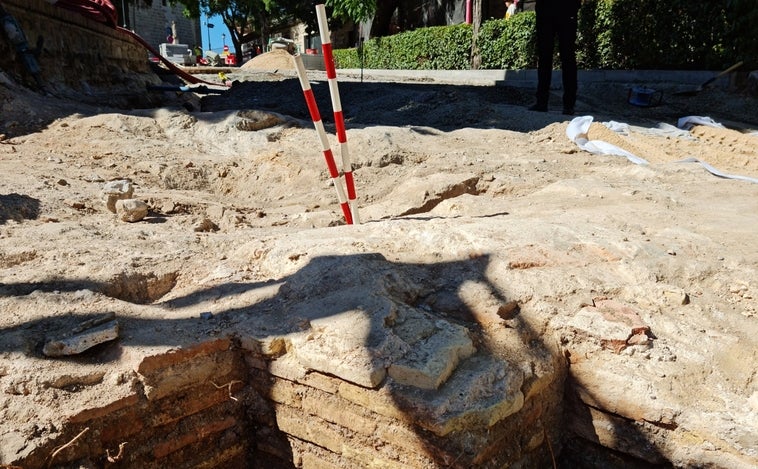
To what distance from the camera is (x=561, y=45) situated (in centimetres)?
699

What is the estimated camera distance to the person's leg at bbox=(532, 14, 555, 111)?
278 inches

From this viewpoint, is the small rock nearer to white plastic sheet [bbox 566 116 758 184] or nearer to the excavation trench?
the excavation trench

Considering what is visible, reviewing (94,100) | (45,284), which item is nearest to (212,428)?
(45,284)

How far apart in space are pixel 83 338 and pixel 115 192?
6.94 feet

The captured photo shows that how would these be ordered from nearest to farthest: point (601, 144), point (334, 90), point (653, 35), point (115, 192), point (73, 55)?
point (334, 90), point (115, 192), point (601, 144), point (73, 55), point (653, 35)

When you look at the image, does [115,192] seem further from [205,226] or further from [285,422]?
[285,422]

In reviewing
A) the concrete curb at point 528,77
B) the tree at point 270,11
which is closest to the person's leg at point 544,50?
the concrete curb at point 528,77

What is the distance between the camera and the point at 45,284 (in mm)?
2525

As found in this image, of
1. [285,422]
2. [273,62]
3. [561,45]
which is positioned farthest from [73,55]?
[273,62]

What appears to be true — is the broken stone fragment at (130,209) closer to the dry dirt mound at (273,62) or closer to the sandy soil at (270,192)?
the sandy soil at (270,192)

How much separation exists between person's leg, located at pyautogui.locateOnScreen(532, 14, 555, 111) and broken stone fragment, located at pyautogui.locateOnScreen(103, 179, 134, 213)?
5244mm

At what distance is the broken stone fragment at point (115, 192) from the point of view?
3.91 m

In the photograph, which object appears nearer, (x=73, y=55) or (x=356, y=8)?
(x=73, y=55)

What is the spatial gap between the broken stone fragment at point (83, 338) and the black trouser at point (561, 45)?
20.7 feet
